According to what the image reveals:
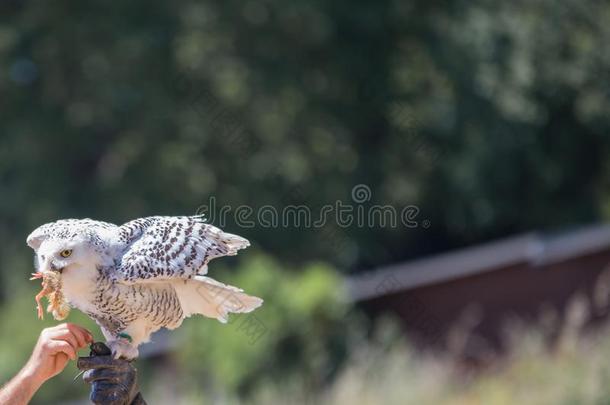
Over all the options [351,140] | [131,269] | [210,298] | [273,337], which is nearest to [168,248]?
[131,269]

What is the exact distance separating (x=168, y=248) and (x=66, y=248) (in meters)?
0.38

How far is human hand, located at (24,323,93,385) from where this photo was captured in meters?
3.40

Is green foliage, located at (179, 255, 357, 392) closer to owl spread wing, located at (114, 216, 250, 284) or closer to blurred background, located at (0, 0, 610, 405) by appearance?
blurred background, located at (0, 0, 610, 405)

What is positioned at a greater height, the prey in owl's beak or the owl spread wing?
the owl spread wing

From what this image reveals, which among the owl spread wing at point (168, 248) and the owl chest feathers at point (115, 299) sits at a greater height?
the owl spread wing at point (168, 248)

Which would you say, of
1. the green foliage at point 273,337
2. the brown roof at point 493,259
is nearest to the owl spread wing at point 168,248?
the green foliage at point 273,337

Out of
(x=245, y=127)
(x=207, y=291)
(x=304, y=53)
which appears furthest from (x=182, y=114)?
(x=207, y=291)

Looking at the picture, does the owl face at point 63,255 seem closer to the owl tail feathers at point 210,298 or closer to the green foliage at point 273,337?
the owl tail feathers at point 210,298

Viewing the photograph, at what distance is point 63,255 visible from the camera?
10.9 feet

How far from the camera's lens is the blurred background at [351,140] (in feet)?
40.8

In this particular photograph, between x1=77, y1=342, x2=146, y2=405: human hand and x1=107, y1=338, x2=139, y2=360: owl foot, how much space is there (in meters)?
0.01

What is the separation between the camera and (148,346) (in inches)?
412

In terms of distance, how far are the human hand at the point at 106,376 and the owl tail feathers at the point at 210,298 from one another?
35 cm

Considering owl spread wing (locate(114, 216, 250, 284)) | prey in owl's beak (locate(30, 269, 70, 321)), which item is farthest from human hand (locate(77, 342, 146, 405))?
owl spread wing (locate(114, 216, 250, 284))
